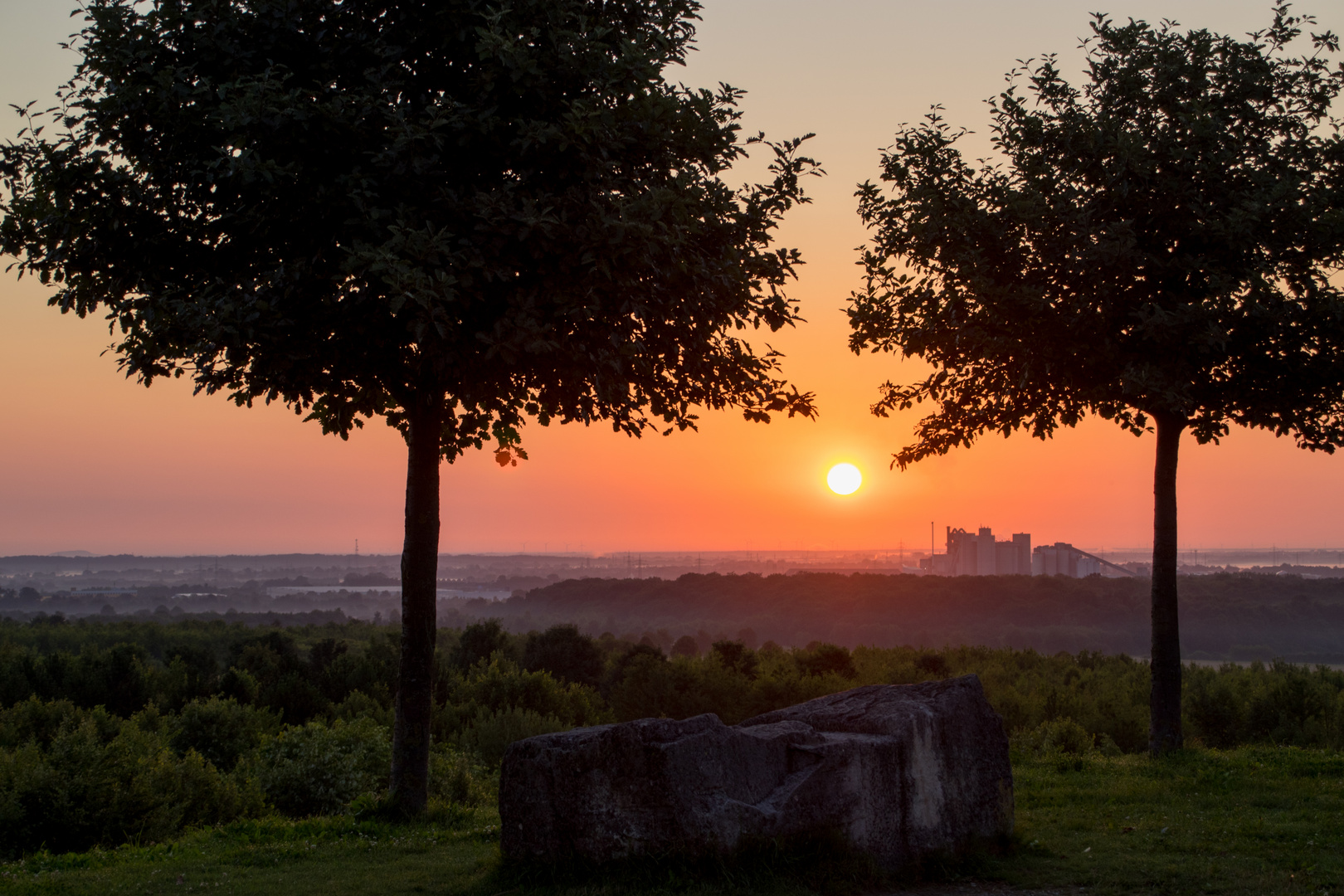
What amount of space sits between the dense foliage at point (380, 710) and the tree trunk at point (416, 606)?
653 mm

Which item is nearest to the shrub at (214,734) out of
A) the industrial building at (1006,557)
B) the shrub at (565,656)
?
the shrub at (565,656)

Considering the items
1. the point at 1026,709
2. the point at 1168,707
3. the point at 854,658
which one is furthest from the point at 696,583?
the point at 1168,707

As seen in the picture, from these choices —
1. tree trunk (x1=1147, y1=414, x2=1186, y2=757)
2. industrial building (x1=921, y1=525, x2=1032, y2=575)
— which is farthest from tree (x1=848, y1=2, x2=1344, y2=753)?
industrial building (x1=921, y1=525, x2=1032, y2=575)

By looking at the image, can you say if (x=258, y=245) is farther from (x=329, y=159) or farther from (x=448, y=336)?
(x=448, y=336)

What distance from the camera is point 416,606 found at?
11.0 meters

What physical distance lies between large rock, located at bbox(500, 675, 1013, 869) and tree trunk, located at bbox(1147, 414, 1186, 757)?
7.39 metres

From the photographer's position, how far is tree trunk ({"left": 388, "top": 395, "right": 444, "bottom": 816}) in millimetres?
11062

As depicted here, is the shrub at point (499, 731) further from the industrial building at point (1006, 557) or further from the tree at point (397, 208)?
the industrial building at point (1006, 557)

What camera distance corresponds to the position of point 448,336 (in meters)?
9.26

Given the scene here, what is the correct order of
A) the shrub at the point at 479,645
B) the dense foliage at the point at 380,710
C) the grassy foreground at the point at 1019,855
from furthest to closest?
1. the shrub at the point at 479,645
2. the dense foliage at the point at 380,710
3. the grassy foreground at the point at 1019,855

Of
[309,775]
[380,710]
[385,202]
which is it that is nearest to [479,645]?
[380,710]

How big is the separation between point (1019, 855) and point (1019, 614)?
288ft

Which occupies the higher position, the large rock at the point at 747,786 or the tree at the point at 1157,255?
the tree at the point at 1157,255

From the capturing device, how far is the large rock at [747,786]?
7766 mm
